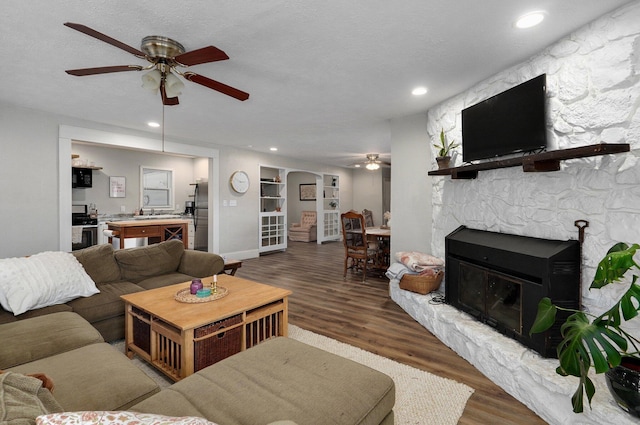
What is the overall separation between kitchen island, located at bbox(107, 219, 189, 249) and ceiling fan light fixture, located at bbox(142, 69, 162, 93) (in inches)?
146

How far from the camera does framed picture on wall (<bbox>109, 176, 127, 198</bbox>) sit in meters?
6.80

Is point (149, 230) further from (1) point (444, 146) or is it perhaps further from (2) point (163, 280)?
(1) point (444, 146)

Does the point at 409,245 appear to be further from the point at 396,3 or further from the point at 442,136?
the point at 396,3

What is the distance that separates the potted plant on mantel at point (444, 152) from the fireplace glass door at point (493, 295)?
42.2 inches

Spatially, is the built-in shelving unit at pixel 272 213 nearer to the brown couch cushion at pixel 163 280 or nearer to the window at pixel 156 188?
the window at pixel 156 188

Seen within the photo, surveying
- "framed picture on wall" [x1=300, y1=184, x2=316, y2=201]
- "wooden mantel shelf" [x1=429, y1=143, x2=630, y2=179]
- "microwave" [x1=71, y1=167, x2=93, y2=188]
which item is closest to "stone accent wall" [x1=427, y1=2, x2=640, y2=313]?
"wooden mantel shelf" [x1=429, y1=143, x2=630, y2=179]

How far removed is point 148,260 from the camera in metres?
3.30

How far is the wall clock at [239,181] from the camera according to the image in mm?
6348

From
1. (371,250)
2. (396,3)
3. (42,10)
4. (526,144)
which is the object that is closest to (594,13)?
(526,144)

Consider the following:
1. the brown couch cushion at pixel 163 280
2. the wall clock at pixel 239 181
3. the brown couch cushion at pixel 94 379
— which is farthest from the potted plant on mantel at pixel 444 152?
the wall clock at pixel 239 181

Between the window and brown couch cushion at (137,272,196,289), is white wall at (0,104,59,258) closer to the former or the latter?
brown couch cushion at (137,272,196,289)

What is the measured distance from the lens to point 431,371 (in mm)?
2225

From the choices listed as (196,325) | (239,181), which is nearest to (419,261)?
(196,325)

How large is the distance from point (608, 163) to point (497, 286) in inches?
43.9
